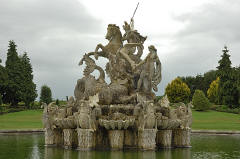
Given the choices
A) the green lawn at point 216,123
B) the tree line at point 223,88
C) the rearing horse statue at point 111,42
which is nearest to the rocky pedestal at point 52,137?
the rearing horse statue at point 111,42

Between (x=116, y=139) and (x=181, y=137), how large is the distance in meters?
3.52

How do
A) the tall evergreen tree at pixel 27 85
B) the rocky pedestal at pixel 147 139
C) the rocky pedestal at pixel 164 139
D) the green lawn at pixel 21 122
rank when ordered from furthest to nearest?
1. the tall evergreen tree at pixel 27 85
2. the green lawn at pixel 21 122
3. the rocky pedestal at pixel 164 139
4. the rocky pedestal at pixel 147 139

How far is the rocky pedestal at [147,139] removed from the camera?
1437 cm

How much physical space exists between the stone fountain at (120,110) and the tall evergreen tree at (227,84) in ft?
141

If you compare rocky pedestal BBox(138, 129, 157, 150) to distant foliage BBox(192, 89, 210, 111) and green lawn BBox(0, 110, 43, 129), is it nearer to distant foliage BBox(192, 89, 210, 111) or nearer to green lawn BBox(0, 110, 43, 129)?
green lawn BBox(0, 110, 43, 129)

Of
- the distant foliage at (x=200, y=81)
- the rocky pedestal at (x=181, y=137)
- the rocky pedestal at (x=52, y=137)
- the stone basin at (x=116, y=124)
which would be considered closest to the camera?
the stone basin at (x=116, y=124)

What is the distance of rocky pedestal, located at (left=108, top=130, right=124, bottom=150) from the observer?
1453 centimetres

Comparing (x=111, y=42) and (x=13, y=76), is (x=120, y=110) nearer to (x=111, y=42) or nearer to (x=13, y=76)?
(x=111, y=42)

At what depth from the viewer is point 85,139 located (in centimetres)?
1449

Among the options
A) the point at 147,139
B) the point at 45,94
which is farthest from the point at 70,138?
the point at 45,94

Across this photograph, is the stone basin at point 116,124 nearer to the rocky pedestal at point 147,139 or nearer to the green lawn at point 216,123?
the rocky pedestal at point 147,139

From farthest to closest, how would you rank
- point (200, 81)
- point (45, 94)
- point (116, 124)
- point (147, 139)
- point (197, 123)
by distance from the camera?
point (200, 81) < point (45, 94) < point (197, 123) < point (147, 139) < point (116, 124)

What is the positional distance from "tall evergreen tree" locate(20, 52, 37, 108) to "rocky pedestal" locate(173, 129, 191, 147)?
4912cm

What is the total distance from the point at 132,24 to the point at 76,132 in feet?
22.1
